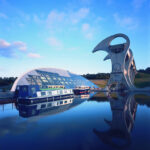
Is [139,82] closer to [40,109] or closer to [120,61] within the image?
[120,61]

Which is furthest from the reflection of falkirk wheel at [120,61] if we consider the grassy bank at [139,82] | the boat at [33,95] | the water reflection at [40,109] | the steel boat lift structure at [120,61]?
the water reflection at [40,109]

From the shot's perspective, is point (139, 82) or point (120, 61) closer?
point (120, 61)

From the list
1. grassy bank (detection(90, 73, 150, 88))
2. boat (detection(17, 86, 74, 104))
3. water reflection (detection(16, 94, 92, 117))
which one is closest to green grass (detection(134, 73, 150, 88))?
grassy bank (detection(90, 73, 150, 88))

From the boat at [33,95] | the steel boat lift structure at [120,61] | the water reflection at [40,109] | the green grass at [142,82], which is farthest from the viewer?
the green grass at [142,82]

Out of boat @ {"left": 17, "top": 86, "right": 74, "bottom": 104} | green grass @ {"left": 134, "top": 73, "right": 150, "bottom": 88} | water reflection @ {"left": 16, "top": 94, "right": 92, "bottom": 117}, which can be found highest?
green grass @ {"left": 134, "top": 73, "right": 150, "bottom": 88}

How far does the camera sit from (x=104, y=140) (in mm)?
9586

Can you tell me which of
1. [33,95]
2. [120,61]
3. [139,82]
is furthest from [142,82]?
[33,95]

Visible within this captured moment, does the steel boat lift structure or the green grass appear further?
the green grass

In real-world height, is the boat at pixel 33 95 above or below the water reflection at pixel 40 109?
above

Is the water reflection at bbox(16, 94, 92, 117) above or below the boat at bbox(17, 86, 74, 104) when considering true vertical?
below

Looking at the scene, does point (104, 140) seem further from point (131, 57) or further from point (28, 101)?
point (131, 57)

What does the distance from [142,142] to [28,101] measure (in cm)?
2291

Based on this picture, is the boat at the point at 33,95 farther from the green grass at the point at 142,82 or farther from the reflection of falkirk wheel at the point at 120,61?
the green grass at the point at 142,82

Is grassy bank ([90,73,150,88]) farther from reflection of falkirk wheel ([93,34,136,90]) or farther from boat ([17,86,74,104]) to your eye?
boat ([17,86,74,104])
